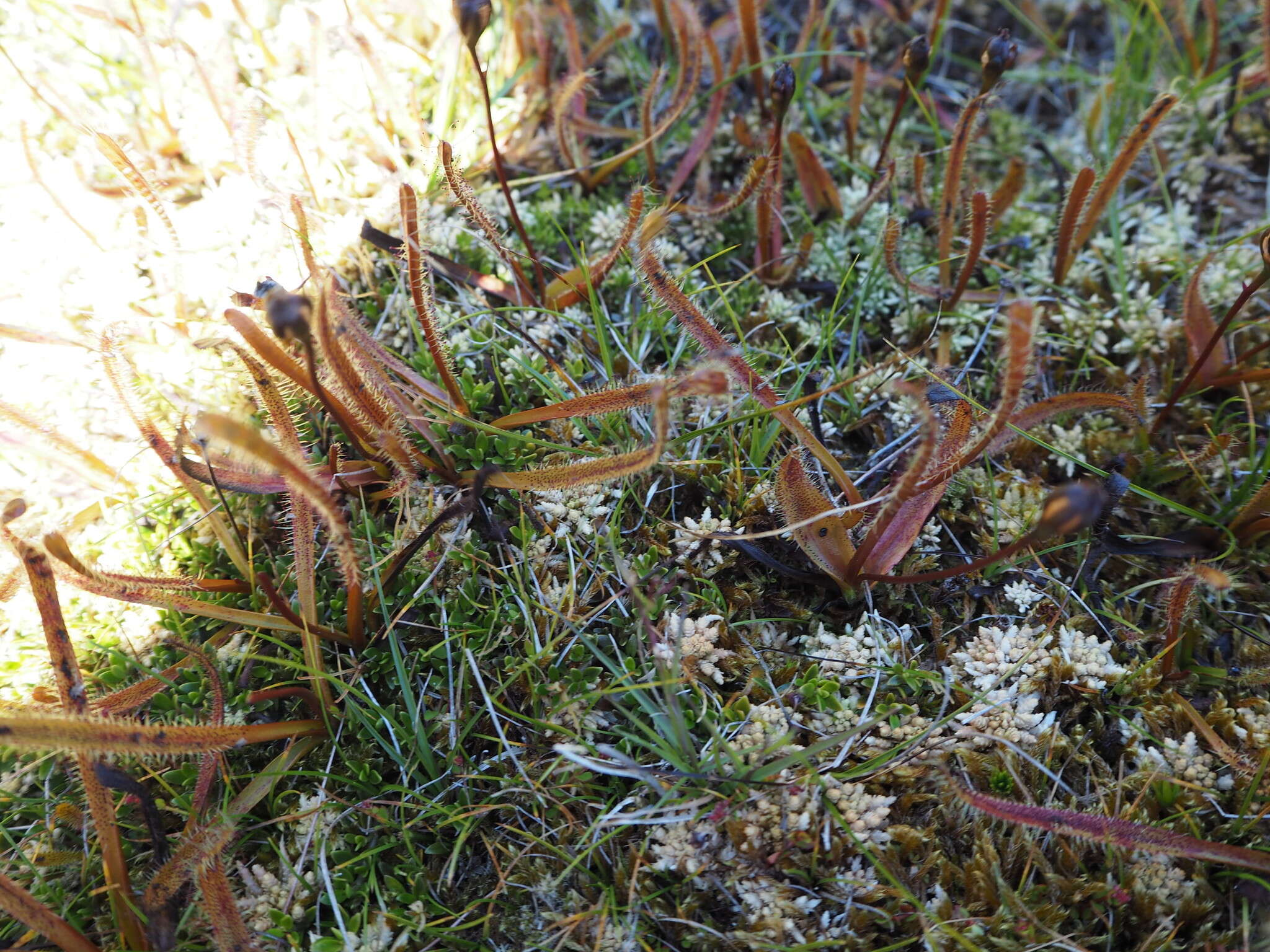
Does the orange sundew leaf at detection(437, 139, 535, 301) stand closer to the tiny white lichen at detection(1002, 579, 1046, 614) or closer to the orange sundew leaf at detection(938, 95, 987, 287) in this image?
the orange sundew leaf at detection(938, 95, 987, 287)

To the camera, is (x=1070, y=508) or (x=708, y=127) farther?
(x=708, y=127)

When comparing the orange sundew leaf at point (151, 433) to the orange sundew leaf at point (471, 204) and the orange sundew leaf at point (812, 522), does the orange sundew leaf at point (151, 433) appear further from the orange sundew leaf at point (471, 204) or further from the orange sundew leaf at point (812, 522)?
the orange sundew leaf at point (812, 522)

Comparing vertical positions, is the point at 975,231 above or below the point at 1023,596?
above

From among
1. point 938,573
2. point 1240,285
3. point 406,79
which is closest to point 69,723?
point 938,573

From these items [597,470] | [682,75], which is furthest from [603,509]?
[682,75]

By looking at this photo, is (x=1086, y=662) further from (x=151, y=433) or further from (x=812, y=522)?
(x=151, y=433)

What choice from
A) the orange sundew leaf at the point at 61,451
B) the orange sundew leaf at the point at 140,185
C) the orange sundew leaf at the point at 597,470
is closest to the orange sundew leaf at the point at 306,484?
the orange sundew leaf at the point at 597,470

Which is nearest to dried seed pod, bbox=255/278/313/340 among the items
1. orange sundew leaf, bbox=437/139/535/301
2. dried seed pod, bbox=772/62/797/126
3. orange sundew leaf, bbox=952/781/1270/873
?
orange sundew leaf, bbox=437/139/535/301
